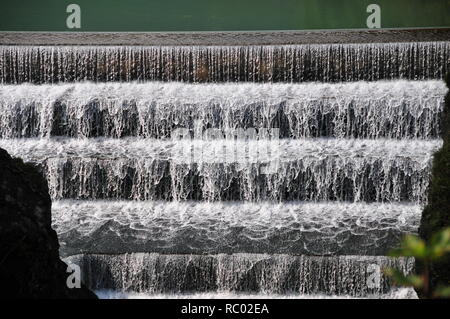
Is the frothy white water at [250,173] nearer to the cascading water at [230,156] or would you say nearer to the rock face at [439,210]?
the cascading water at [230,156]

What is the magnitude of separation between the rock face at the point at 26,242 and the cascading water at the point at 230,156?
183cm

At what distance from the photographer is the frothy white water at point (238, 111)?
32.2ft

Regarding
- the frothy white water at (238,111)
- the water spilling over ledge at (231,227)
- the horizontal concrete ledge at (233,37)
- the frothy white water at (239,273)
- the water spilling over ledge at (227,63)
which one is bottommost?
the frothy white water at (239,273)

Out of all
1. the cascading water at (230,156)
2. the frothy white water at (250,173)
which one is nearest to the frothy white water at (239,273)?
the cascading water at (230,156)

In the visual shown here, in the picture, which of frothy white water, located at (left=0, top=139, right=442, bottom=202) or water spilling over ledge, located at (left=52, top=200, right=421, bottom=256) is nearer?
water spilling over ledge, located at (left=52, top=200, right=421, bottom=256)

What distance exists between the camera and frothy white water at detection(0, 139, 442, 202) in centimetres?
896

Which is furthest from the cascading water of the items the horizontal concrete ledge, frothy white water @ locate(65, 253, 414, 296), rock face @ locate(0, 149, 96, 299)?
rock face @ locate(0, 149, 96, 299)

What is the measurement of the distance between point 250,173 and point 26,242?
438 centimetres

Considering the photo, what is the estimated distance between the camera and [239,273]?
7.07m

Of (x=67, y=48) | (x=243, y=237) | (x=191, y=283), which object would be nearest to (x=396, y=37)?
(x=67, y=48)

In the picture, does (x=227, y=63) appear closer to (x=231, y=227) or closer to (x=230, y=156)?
(x=230, y=156)

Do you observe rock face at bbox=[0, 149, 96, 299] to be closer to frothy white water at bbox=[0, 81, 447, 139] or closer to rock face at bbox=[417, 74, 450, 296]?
rock face at bbox=[417, 74, 450, 296]

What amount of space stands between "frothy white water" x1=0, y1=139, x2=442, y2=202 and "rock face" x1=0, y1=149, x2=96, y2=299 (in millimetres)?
3613
